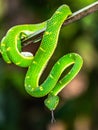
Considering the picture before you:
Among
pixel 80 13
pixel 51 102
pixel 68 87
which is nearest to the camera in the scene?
pixel 80 13

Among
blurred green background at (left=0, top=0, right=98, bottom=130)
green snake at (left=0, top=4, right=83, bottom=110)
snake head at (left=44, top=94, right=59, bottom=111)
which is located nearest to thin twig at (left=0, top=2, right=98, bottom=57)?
green snake at (left=0, top=4, right=83, bottom=110)

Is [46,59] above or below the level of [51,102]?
above

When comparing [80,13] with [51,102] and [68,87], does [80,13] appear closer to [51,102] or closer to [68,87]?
[51,102]

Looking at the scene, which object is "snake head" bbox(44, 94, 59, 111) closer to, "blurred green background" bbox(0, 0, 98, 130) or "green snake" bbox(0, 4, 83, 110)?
"green snake" bbox(0, 4, 83, 110)

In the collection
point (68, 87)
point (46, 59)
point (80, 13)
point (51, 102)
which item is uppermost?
point (80, 13)

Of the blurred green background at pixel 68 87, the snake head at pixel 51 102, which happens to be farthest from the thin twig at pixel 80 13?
the blurred green background at pixel 68 87

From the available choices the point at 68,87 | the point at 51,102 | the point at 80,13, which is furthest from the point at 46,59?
the point at 68,87

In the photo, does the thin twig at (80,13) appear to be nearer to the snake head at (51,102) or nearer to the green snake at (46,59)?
the green snake at (46,59)
